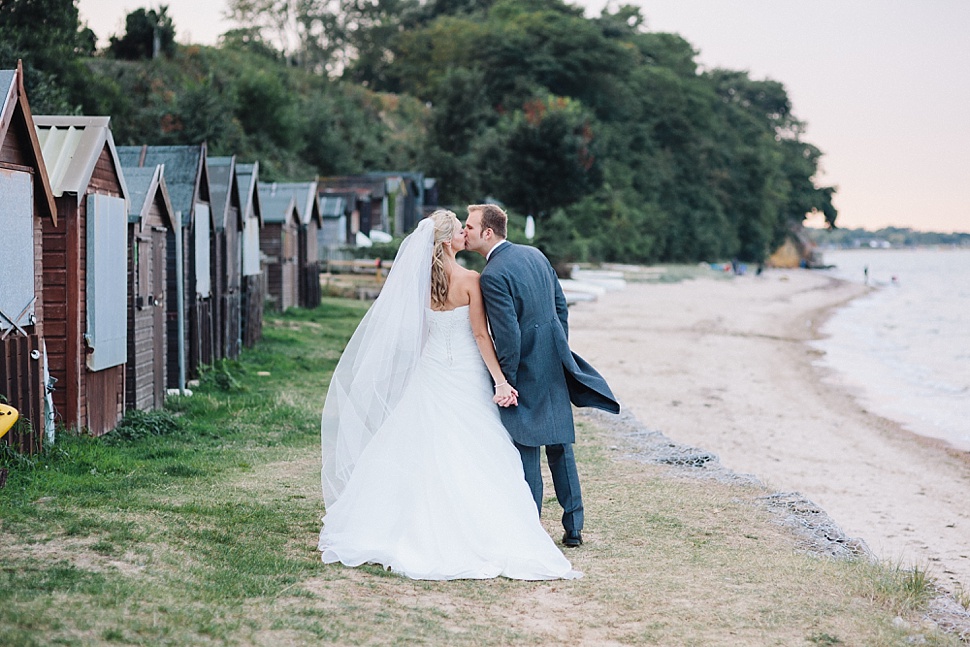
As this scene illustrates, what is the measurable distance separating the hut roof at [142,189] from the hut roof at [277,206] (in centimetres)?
1182

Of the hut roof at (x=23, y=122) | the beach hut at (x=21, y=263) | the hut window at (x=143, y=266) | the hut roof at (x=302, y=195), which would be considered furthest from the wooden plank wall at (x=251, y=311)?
the beach hut at (x=21, y=263)

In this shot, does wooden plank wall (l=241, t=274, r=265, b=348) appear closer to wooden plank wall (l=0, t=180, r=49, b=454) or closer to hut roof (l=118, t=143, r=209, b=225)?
hut roof (l=118, t=143, r=209, b=225)

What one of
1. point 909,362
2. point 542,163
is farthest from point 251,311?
point 542,163

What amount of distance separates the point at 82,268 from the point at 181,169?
4.74 metres

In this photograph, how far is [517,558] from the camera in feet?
19.5

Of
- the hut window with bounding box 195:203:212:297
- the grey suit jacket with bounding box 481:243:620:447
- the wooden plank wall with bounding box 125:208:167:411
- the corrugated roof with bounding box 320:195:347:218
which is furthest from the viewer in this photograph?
the corrugated roof with bounding box 320:195:347:218

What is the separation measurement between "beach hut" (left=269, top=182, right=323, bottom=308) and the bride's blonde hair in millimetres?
19805

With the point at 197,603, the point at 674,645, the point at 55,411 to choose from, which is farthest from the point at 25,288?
the point at 674,645

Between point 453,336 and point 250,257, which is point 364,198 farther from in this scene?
point 453,336

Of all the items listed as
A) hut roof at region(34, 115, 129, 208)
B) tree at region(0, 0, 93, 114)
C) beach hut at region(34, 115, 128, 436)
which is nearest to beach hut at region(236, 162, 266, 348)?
beach hut at region(34, 115, 128, 436)

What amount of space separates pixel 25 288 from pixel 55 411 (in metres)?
1.44

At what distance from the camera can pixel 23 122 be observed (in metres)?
8.02

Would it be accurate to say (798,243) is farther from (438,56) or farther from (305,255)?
(305,255)

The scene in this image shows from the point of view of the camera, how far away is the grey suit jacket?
20.9ft
